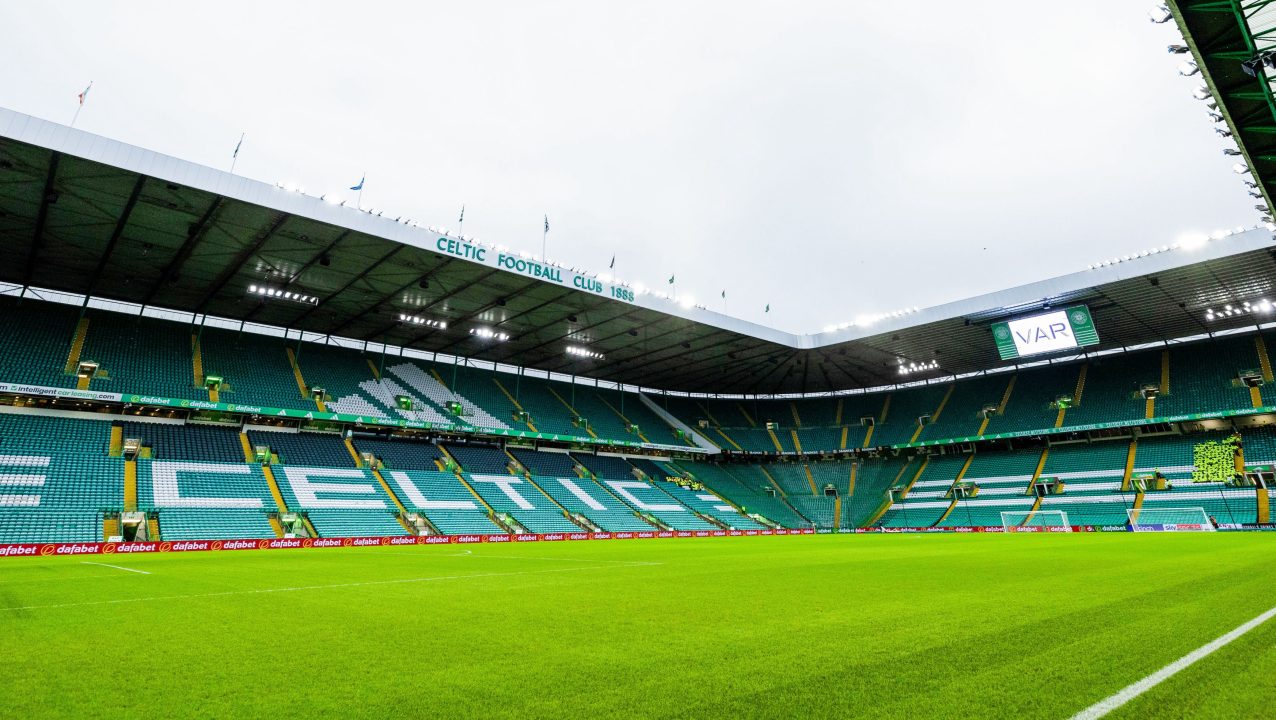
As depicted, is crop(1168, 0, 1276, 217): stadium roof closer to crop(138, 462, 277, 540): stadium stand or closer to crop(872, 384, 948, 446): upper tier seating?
crop(138, 462, 277, 540): stadium stand

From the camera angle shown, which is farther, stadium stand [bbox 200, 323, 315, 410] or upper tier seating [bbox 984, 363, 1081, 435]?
upper tier seating [bbox 984, 363, 1081, 435]

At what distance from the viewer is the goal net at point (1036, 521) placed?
3231 cm

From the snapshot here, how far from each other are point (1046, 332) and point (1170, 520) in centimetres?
1105

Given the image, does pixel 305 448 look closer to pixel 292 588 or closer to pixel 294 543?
pixel 294 543

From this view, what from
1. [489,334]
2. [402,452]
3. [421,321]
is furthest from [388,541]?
[489,334]

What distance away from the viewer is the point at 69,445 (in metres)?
24.0

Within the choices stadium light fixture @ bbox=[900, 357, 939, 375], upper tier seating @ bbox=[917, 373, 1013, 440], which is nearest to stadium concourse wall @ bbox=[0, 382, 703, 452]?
stadium light fixture @ bbox=[900, 357, 939, 375]

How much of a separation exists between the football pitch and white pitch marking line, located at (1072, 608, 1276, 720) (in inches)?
2.1

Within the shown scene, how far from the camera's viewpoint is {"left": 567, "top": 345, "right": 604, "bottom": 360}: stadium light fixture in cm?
4009

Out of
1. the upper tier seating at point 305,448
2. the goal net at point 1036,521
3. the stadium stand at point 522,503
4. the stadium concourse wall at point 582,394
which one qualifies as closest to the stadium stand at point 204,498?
the upper tier seating at point 305,448

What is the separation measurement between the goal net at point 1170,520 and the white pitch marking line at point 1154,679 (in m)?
33.4

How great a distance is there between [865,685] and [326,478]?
1198 inches

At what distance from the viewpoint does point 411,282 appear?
92.5ft

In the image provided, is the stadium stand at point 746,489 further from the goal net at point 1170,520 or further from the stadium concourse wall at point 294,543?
the goal net at point 1170,520
